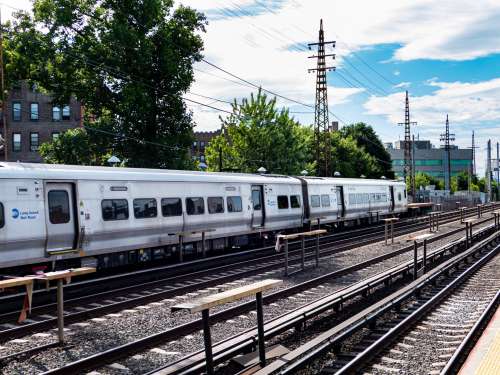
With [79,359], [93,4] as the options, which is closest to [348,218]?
[93,4]

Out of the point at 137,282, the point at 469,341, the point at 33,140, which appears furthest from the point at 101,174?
the point at 33,140

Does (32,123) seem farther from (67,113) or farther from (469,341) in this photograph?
(469,341)

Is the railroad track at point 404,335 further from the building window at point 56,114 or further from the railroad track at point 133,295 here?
the building window at point 56,114

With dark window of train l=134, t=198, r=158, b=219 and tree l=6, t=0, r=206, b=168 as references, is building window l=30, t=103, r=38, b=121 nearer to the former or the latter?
tree l=6, t=0, r=206, b=168

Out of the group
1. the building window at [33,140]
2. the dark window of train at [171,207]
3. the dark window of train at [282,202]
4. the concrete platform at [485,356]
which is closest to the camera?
the concrete platform at [485,356]

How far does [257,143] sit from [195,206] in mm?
25365

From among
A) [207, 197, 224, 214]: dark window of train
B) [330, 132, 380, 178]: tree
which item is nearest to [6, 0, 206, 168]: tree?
[207, 197, 224, 214]: dark window of train

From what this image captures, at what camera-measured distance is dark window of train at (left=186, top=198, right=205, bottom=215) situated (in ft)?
68.0

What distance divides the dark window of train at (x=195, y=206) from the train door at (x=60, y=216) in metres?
5.40

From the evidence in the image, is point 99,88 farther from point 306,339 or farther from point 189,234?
point 306,339

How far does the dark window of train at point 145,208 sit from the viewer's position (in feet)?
59.9

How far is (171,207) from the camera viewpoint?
19844 mm

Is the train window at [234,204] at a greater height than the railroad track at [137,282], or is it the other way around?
the train window at [234,204]

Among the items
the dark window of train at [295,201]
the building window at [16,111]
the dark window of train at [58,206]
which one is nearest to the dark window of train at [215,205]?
→ the dark window of train at [295,201]
